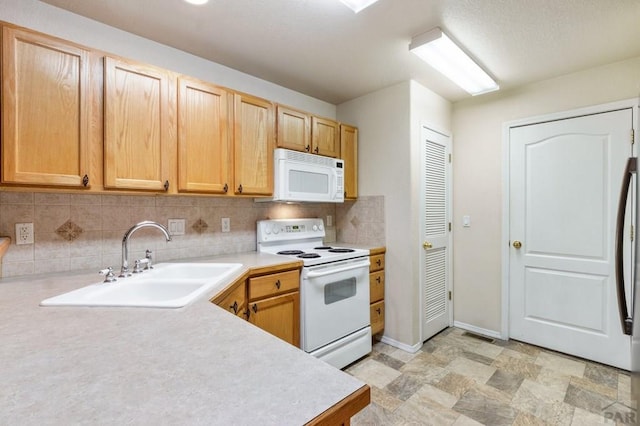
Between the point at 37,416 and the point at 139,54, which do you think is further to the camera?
the point at 139,54

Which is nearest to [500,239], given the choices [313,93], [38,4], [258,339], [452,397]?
[452,397]

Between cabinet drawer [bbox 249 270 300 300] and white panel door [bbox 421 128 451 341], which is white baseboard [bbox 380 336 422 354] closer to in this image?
white panel door [bbox 421 128 451 341]

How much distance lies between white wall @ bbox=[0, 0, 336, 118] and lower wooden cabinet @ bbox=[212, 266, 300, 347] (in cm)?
155

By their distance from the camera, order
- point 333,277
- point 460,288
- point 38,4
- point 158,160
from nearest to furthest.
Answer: point 38,4 → point 158,160 → point 333,277 → point 460,288

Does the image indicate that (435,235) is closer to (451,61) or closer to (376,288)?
(376,288)

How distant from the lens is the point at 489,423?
5.60 feet

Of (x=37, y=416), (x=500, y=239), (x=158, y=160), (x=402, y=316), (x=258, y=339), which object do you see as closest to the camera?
(x=37, y=416)

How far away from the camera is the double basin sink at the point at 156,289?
111 cm

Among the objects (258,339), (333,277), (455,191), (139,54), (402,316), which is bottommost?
(402,316)

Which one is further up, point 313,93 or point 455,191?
point 313,93

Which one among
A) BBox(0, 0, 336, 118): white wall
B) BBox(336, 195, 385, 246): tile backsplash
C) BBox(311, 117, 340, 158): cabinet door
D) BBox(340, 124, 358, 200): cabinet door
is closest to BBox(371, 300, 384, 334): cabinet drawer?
BBox(336, 195, 385, 246): tile backsplash

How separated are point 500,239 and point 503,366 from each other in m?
1.11

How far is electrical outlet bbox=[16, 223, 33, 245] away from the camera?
1.58 meters

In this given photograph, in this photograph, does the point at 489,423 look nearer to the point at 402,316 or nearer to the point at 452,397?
the point at 452,397
